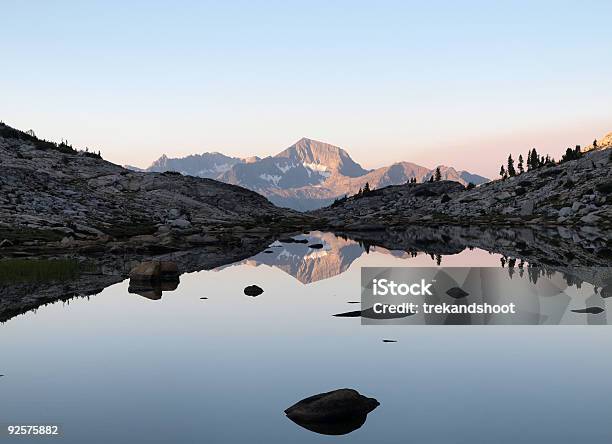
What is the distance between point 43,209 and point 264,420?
92.7 metres

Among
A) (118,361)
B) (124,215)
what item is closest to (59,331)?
(118,361)

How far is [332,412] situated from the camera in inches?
631

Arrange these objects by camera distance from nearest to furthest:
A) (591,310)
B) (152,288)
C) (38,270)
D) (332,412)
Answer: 1. (332,412)
2. (591,310)
3. (152,288)
4. (38,270)

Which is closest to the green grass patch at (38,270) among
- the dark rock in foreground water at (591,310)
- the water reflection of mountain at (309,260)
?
the water reflection of mountain at (309,260)

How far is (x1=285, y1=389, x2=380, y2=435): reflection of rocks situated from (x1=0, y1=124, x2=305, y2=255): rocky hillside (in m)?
58.5

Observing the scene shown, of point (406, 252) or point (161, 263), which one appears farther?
point (406, 252)

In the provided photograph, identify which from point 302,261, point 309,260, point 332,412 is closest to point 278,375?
point 332,412

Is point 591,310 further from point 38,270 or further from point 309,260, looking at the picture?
point 309,260

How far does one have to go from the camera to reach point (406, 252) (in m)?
81.4

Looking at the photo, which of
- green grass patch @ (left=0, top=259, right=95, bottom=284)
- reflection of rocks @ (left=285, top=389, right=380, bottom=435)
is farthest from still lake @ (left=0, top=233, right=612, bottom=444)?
green grass patch @ (left=0, top=259, right=95, bottom=284)

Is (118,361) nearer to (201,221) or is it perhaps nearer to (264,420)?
(264,420)

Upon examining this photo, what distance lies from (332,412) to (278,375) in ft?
15.9

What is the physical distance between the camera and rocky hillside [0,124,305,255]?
3189 inches

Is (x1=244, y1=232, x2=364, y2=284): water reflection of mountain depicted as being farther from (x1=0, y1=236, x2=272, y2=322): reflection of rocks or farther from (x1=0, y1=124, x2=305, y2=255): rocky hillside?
(x1=0, y1=124, x2=305, y2=255): rocky hillside
